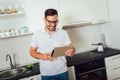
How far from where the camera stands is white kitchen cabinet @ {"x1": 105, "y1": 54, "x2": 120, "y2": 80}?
9.87ft

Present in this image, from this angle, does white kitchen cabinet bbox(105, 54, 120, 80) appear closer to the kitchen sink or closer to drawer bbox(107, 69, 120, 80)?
drawer bbox(107, 69, 120, 80)

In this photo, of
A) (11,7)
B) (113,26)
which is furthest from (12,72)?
(113,26)

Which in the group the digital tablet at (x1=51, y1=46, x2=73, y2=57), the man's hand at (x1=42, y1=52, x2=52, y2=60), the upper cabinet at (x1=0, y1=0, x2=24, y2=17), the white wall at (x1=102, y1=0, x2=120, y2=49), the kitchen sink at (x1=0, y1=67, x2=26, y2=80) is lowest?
the kitchen sink at (x1=0, y1=67, x2=26, y2=80)

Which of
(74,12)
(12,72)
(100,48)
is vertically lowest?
(12,72)

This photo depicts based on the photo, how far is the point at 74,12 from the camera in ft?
9.70

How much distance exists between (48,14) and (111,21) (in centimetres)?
149

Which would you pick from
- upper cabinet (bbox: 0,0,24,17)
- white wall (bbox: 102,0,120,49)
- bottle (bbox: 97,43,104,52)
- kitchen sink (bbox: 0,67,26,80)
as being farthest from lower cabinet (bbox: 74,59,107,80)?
upper cabinet (bbox: 0,0,24,17)

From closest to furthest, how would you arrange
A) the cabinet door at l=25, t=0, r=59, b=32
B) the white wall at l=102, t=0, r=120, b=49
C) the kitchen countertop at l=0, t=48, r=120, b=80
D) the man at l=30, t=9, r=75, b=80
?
the man at l=30, t=9, r=75, b=80 → the kitchen countertop at l=0, t=48, r=120, b=80 → the cabinet door at l=25, t=0, r=59, b=32 → the white wall at l=102, t=0, r=120, b=49

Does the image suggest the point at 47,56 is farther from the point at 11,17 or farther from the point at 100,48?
the point at 100,48

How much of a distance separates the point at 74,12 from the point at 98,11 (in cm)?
44

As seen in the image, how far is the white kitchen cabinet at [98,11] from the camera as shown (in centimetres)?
309

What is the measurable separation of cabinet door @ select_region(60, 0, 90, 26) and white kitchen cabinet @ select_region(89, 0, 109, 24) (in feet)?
0.31

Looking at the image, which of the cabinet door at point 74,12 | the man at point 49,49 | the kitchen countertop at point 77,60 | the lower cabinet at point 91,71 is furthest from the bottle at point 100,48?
the man at point 49,49

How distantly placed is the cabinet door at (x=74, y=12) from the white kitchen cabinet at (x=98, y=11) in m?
0.10
